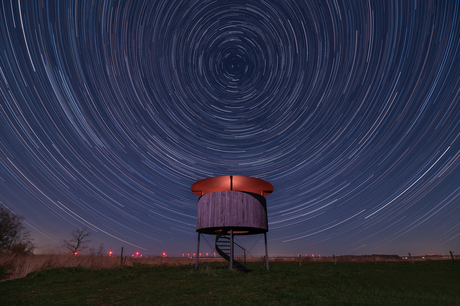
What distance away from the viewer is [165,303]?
8.88m

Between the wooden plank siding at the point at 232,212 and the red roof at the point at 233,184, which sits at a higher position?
the red roof at the point at 233,184

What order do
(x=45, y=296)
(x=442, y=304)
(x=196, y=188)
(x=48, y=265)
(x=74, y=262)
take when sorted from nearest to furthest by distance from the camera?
(x=442, y=304)
(x=45, y=296)
(x=48, y=265)
(x=74, y=262)
(x=196, y=188)

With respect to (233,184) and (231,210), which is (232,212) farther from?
(233,184)

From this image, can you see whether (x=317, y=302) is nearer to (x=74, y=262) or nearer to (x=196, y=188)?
(x=196, y=188)

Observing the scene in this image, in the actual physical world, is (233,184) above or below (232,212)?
above

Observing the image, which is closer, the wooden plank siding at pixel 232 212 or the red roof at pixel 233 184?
the wooden plank siding at pixel 232 212

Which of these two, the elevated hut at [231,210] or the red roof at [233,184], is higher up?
the red roof at [233,184]

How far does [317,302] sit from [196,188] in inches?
671

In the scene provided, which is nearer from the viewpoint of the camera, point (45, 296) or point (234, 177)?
point (45, 296)

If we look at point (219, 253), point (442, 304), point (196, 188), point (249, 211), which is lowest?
point (442, 304)

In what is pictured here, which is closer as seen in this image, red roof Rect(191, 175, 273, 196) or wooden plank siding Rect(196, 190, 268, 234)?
wooden plank siding Rect(196, 190, 268, 234)

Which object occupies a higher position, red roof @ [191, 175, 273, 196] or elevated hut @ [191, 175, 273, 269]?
red roof @ [191, 175, 273, 196]

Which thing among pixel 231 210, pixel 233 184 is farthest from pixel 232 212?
pixel 233 184

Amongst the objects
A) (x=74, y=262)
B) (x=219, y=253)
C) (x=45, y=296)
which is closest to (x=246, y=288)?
(x=45, y=296)
